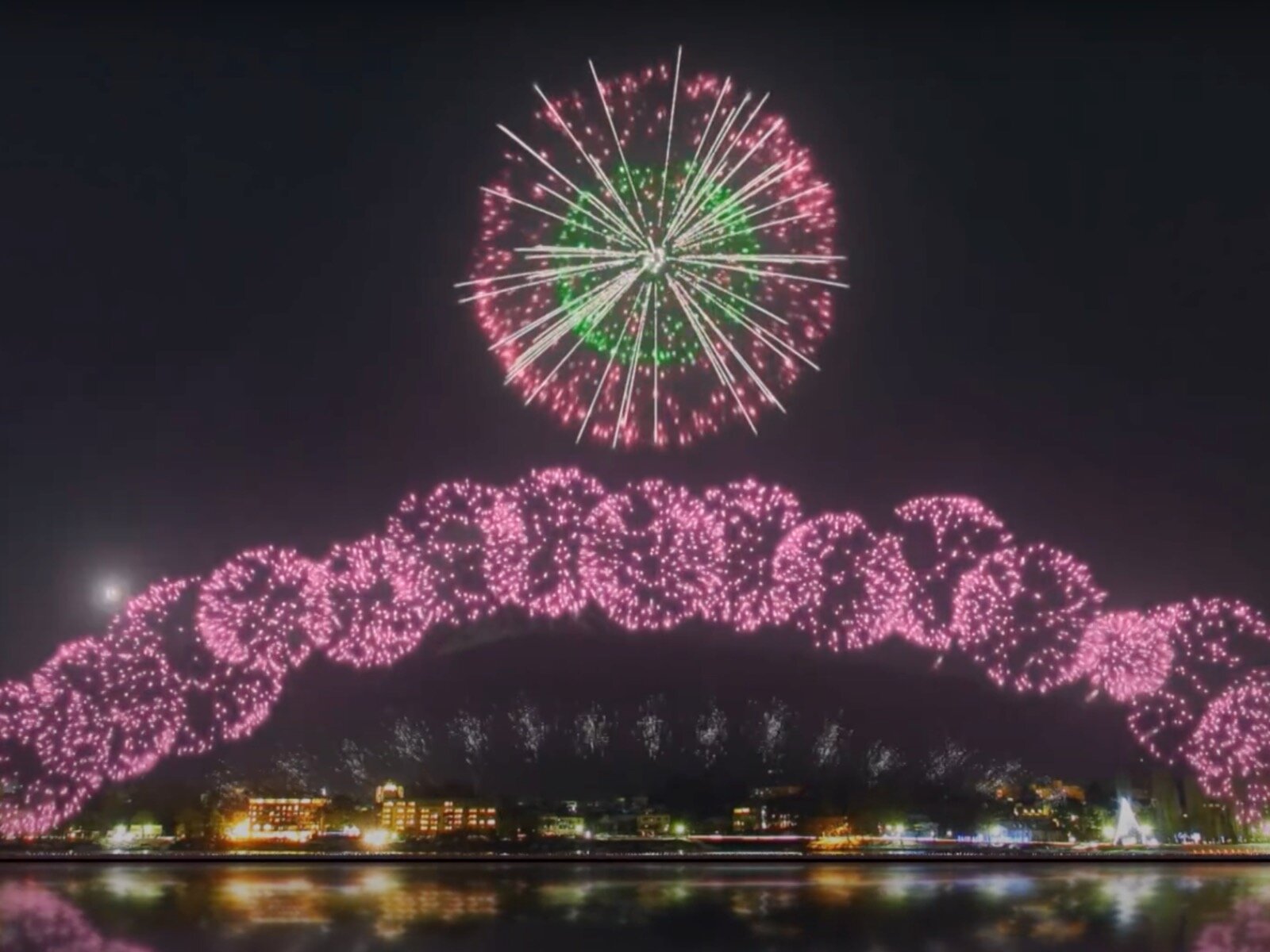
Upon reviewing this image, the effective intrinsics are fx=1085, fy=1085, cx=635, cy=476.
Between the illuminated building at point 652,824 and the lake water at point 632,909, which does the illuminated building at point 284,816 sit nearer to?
the illuminated building at point 652,824

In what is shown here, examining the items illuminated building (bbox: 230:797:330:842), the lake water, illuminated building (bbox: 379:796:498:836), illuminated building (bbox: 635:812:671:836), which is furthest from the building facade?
the lake water

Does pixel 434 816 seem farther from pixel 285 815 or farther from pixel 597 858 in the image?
pixel 597 858

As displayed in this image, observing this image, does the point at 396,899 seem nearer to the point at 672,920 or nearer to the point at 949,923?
the point at 672,920

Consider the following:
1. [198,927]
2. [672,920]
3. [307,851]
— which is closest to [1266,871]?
[672,920]

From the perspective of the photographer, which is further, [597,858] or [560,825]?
[560,825]

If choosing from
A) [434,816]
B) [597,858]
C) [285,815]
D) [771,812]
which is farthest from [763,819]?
[597,858]
